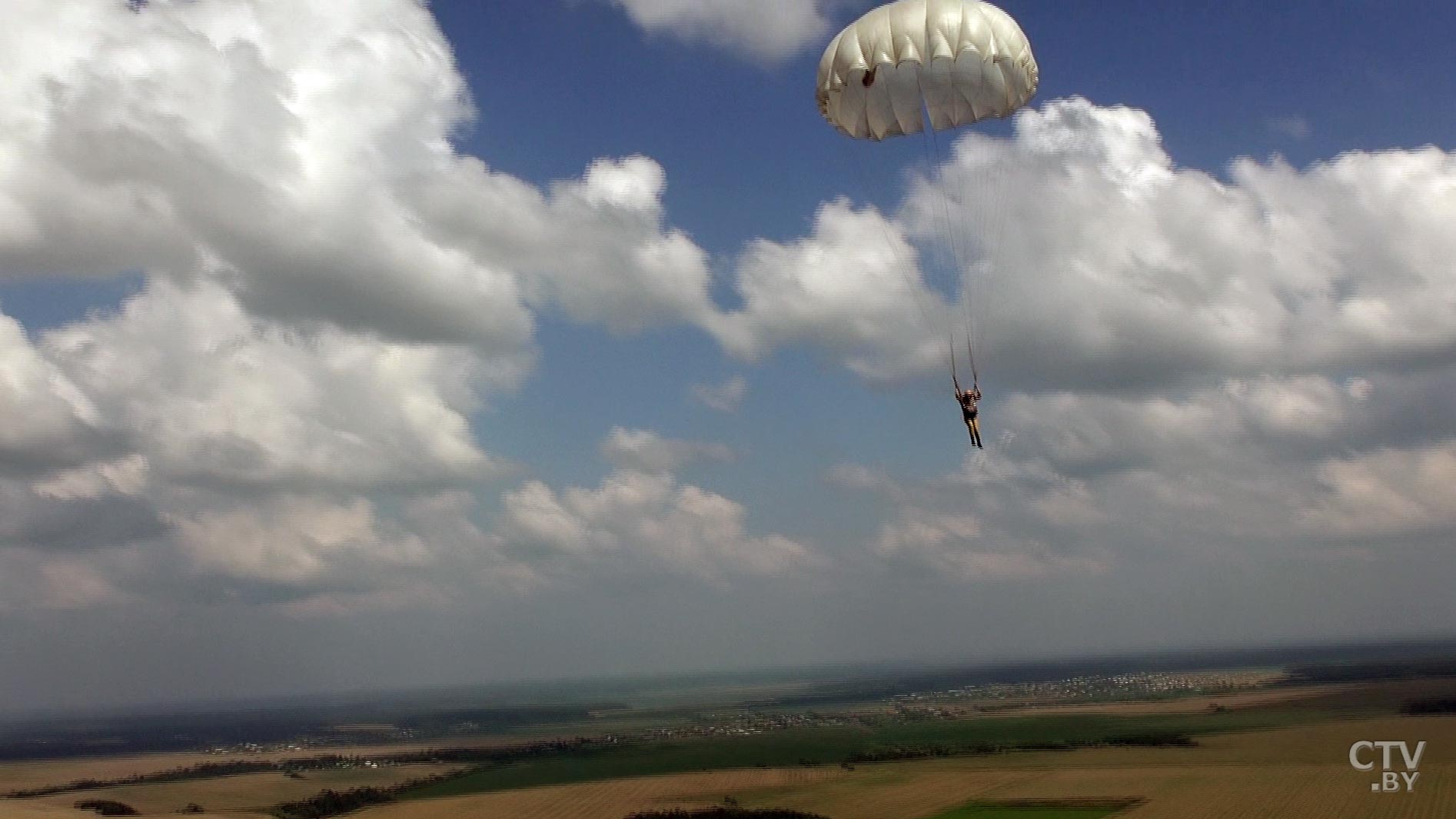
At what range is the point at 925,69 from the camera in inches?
865

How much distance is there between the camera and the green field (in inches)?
2512

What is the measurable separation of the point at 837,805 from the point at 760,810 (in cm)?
387

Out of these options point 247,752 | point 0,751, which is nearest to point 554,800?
point 247,752

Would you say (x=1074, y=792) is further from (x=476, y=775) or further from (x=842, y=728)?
(x=842, y=728)

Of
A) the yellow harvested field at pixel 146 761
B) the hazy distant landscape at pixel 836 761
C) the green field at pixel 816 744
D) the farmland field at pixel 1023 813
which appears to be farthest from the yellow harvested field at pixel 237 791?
the farmland field at pixel 1023 813

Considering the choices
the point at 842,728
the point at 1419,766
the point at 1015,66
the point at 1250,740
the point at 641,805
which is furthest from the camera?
the point at 842,728

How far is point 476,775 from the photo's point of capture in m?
66.3

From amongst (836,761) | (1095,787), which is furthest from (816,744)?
(1095,787)

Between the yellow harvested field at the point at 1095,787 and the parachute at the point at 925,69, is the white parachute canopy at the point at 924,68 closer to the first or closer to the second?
the parachute at the point at 925,69

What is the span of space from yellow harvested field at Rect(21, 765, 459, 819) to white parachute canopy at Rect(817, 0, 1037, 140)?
49.9 m

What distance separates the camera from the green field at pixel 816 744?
63.8m

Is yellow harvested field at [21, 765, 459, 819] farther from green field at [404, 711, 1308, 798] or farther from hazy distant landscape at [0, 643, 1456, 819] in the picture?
green field at [404, 711, 1308, 798]

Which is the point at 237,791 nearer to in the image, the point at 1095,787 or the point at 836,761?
the point at 836,761

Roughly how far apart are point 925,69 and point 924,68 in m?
0.03
